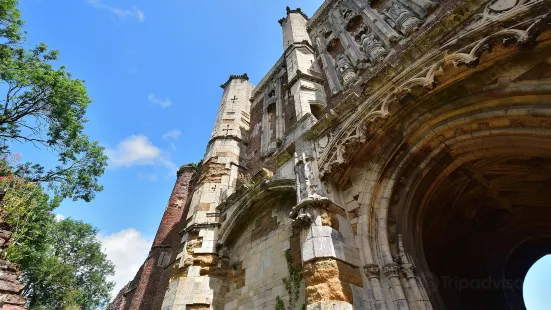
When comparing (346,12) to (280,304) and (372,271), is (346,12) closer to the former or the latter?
(372,271)

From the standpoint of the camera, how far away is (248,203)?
22.9 feet

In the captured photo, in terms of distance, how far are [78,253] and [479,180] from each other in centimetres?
2609

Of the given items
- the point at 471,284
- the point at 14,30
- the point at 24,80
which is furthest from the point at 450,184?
the point at 14,30

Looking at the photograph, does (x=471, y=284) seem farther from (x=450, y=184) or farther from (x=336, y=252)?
(x=336, y=252)

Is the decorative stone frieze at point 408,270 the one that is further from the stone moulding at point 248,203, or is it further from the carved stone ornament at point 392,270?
the stone moulding at point 248,203

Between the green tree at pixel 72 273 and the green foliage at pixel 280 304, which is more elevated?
the green tree at pixel 72 273

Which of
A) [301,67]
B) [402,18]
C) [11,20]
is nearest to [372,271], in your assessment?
[402,18]

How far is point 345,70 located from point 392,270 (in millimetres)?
5631

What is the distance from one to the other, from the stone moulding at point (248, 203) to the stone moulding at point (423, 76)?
1.61 meters

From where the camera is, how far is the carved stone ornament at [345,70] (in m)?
7.52

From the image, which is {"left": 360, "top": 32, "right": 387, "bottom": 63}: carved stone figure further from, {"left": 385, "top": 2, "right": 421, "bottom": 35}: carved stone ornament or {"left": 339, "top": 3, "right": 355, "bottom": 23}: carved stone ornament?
{"left": 339, "top": 3, "right": 355, "bottom": 23}: carved stone ornament

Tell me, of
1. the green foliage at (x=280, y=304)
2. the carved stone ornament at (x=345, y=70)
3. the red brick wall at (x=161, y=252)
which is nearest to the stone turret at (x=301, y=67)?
the carved stone ornament at (x=345, y=70)

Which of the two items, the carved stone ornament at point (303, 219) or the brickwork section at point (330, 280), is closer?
the brickwork section at point (330, 280)

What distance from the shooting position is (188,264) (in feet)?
22.3
